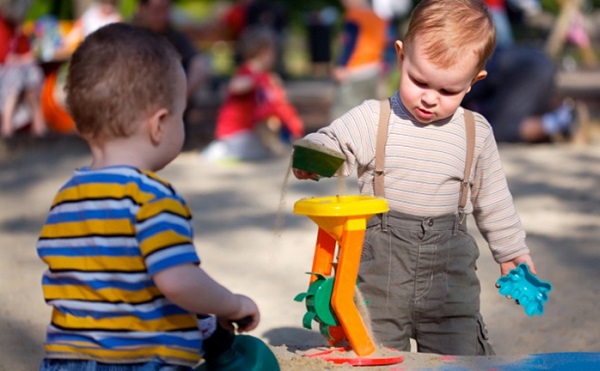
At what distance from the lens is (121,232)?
178 centimetres

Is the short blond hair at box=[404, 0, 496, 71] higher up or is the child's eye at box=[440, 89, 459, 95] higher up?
the short blond hair at box=[404, 0, 496, 71]

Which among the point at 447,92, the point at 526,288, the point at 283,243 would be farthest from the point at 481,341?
the point at 283,243

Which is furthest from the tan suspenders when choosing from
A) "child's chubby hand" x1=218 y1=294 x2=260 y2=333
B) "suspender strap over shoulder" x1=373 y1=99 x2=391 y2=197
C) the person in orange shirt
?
the person in orange shirt

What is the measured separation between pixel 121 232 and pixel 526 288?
46.9 inches

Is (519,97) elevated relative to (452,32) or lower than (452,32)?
lower

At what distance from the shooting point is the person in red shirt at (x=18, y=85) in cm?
772

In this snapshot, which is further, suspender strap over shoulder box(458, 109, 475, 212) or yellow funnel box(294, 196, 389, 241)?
suspender strap over shoulder box(458, 109, 475, 212)

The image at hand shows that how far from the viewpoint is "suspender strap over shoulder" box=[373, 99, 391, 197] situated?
248cm

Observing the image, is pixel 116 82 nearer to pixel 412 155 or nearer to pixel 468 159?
pixel 412 155

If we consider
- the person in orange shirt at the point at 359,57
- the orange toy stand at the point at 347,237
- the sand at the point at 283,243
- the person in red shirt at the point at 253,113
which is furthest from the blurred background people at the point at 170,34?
the orange toy stand at the point at 347,237

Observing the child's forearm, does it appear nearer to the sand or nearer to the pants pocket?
the sand

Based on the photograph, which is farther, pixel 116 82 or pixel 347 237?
pixel 347 237

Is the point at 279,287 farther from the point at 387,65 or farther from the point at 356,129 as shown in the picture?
the point at 387,65

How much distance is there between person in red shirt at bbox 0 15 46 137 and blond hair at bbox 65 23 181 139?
20.3ft
